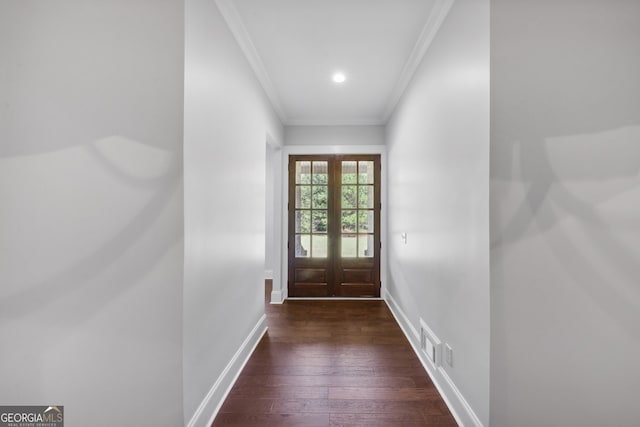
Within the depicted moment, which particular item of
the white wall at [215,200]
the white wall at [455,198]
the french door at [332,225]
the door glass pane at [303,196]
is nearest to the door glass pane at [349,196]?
the french door at [332,225]

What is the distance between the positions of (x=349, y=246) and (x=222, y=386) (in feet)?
8.93

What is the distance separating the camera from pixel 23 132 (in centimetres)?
141

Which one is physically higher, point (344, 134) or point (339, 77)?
point (339, 77)

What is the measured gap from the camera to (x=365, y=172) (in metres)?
4.36

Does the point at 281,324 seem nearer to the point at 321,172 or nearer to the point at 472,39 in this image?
the point at 321,172

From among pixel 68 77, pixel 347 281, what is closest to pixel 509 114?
pixel 68 77

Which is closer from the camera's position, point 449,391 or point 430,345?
point 449,391

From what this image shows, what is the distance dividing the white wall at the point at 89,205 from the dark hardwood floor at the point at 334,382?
25.9 inches

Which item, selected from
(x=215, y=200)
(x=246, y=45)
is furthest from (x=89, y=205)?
(x=246, y=45)

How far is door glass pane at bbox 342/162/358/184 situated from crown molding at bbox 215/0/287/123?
1.36m

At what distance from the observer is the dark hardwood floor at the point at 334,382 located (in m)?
1.77

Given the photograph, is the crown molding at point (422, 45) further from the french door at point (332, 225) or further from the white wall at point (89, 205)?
the white wall at point (89, 205)

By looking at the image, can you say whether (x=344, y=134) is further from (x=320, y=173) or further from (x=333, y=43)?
(x=333, y=43)

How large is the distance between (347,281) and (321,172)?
1.63 meters
